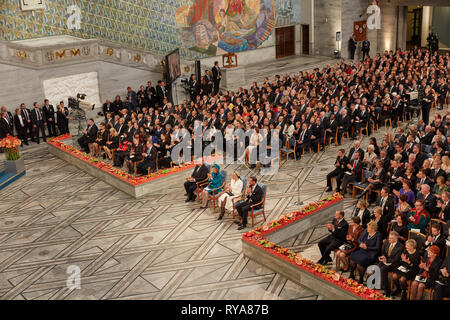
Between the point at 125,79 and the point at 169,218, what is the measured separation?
10.7m

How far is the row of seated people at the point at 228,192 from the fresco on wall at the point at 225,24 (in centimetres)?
1341

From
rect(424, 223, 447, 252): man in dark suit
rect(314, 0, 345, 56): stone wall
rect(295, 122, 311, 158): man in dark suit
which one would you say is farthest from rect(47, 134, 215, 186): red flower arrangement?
rect(314, 0, 345, 56): stone wall

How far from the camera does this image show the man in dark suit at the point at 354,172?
11.5 m

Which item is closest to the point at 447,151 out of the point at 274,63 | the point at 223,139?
the point at 223,139

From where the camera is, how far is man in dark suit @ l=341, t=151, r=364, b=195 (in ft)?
37.8

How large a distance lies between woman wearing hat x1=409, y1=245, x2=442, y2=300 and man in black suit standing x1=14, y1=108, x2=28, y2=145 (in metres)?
13.4

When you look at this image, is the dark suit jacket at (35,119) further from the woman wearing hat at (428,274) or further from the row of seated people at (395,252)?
the woman wearing hat at (428,274)

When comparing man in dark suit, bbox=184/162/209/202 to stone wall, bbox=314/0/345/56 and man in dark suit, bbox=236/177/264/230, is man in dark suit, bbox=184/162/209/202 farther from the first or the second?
stone wall, bbox=314/0/345/56

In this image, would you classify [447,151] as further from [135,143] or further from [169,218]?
[135,143]

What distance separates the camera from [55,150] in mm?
15711

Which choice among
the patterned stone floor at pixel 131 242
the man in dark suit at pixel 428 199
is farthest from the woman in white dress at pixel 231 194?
the man in dark suit at pixel 428 199

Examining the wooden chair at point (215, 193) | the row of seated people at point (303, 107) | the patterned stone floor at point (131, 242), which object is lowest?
the patterned stone floor at point (131, 242)

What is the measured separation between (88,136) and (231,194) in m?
6.34

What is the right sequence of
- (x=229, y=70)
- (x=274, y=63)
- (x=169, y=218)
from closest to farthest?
(x=169, y=218), (x=229, y=70), (x=274, y=63)
